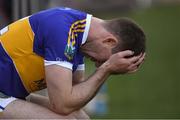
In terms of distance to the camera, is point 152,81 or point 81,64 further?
point 152,81

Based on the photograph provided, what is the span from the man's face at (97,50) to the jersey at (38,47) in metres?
0.05

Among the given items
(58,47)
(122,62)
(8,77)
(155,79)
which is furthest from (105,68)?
(155,79)

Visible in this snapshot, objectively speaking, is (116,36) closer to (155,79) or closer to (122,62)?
(122,62)

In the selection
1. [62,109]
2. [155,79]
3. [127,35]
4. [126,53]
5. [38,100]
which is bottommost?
[155,79]

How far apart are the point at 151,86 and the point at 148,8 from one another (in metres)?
2.52

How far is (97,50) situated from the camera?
4402 millimetres

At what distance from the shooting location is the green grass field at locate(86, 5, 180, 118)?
1124 centimetres

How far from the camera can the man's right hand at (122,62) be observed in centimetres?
430

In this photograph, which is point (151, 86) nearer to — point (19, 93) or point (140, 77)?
point (140, 77)

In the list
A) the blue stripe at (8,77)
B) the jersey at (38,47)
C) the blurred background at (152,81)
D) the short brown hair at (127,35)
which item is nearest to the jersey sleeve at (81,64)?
the jersey at (38,47)

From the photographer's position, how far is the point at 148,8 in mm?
13969

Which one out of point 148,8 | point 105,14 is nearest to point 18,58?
point 148,8

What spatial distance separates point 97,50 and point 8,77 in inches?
25.4

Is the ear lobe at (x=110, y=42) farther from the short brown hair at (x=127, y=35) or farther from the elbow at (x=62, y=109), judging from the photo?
the elbow at (x=62, y=109)
